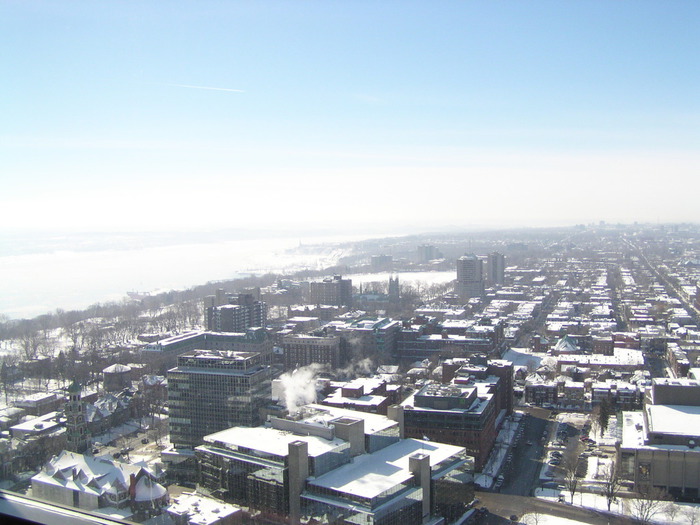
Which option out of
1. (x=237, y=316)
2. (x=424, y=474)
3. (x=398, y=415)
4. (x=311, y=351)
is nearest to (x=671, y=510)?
(x=424, y=474)

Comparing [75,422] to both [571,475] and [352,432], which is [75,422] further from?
[571,475]

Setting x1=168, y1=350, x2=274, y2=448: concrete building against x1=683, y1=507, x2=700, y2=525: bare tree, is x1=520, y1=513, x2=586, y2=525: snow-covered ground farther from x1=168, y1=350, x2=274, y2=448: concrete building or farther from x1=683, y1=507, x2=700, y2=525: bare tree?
x1=168, y1=350, x2=274, y2=448: concrete building

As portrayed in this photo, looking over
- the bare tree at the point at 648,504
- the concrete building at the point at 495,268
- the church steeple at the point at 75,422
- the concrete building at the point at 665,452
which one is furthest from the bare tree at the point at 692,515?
the concrete building at the point at 495,268

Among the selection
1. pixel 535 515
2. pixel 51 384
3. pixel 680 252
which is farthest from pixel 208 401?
pixel 680 252

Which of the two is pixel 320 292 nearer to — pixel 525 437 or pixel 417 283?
pixel 417 283

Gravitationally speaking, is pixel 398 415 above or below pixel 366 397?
above

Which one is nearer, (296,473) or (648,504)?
(296,473)

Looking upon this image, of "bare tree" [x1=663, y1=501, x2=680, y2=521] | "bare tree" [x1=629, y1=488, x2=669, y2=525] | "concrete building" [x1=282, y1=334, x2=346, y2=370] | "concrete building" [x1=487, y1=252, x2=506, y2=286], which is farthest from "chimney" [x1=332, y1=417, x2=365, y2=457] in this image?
"concrete building" [x1=487, y1=252, x2=506, y2=286]
